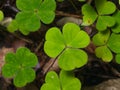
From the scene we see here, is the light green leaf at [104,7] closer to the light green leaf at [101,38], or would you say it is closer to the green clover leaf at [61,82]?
the light green leaf at [101,38]

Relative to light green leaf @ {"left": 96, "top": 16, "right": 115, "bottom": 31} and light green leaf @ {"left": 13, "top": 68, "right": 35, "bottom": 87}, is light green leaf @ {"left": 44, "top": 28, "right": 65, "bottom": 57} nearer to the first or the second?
light green leaf @ {"left": 13, "top": 68, "right": 35, "bottom": 87}

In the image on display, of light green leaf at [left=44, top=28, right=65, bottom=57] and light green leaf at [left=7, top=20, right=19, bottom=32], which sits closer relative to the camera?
light green leaf at [left=44, top=28, right=65, bottom=57]

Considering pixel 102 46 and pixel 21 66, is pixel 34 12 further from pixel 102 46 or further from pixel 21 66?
pixel 102 46

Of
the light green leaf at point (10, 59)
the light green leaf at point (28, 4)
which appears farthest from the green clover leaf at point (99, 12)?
the light green leaf at point (10, 59)

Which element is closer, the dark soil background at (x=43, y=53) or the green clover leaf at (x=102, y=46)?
the green clover leaf at (x=102, y=46)

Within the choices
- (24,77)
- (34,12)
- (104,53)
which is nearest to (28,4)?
(34,12)

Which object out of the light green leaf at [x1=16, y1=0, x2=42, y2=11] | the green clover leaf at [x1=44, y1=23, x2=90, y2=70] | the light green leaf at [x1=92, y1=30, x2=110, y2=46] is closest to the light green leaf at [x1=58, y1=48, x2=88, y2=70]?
the green clover leaf at [x1=44, y1=23, x2=90, y2=70]
